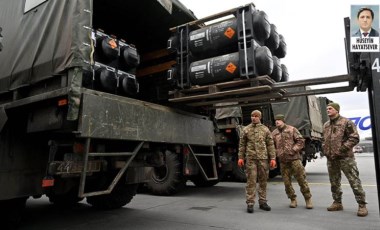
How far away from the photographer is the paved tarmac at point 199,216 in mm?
4312

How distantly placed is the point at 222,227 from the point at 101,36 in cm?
304

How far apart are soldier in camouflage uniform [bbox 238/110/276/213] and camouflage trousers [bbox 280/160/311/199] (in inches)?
19.7

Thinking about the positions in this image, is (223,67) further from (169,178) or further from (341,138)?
(169,178)

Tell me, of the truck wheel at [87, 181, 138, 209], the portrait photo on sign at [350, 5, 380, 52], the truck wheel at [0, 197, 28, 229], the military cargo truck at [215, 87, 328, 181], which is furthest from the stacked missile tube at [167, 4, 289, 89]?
the truck wheel at [0, 197, 28, 229]

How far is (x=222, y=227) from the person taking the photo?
4.18 m

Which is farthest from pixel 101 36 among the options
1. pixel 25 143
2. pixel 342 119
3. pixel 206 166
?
pixel 342 119

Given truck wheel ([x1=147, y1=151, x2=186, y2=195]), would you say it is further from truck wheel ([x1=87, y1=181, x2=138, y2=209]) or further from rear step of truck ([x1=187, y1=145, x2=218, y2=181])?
truck wheel ([x1=87, y1=181, x2=138, y2=209])

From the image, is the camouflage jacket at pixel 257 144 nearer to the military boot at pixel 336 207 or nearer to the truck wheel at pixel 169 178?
the military boot at pixel 336 207

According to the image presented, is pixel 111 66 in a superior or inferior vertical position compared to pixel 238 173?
superior

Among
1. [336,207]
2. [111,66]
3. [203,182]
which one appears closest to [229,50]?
[111,66]

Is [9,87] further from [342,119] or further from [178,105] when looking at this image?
[342,119]

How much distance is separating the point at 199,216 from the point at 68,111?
110 inches

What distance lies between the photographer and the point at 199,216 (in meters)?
4.89

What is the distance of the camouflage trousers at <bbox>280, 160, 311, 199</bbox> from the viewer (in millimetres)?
5652
